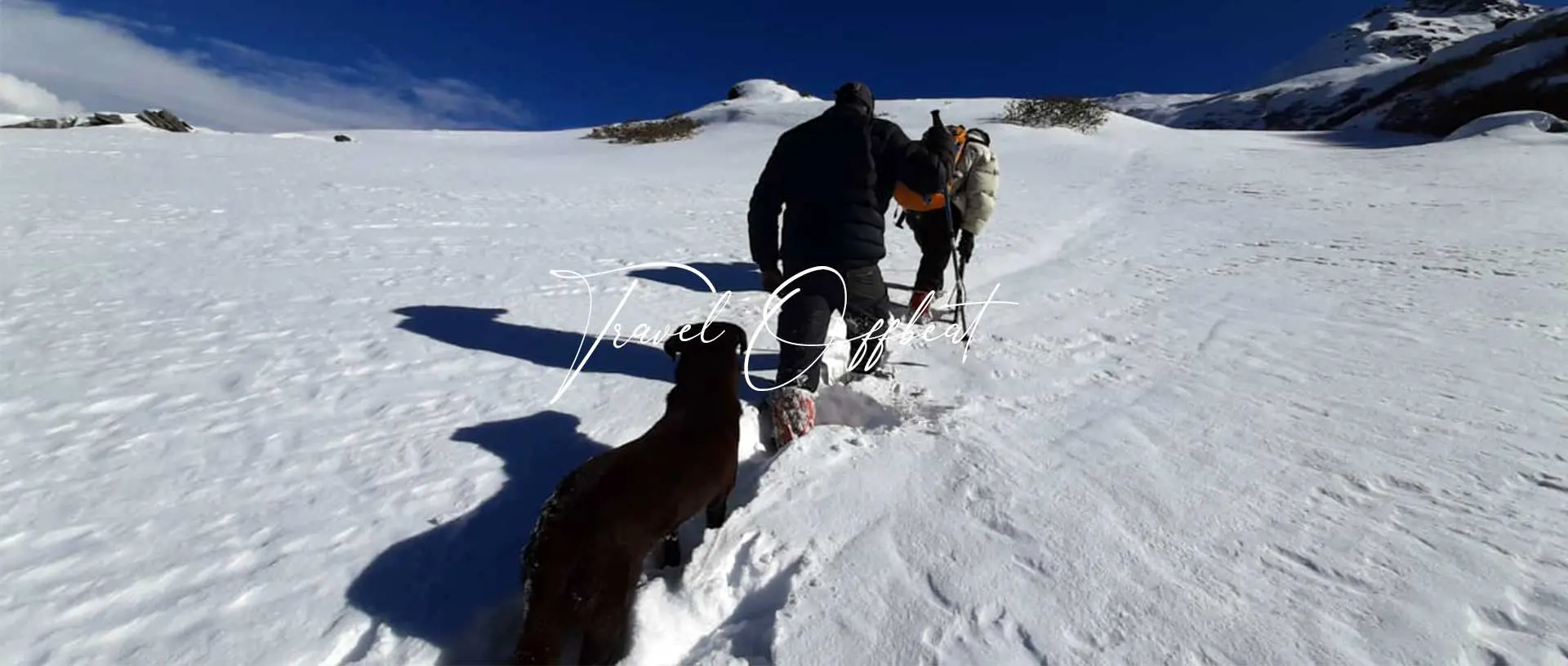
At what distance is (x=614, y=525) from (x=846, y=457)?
4.30ft

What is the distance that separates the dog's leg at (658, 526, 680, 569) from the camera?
218 centimetres

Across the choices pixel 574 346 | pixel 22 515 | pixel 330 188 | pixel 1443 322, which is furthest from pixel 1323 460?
pixel 330 188

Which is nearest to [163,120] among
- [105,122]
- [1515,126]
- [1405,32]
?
[105,122]

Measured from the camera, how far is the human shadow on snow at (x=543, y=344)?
426 cm

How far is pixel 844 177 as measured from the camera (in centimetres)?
356

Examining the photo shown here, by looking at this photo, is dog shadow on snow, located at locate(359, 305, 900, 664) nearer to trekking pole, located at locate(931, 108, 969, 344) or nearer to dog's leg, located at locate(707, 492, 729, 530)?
dog's leg, located at locate(707, 492, 729, 530)

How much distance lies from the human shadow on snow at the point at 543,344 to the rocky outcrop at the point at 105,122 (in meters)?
20.8

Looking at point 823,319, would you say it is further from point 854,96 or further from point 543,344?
point 543,344

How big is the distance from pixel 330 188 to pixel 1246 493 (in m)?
12.5

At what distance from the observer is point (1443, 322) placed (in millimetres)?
4520

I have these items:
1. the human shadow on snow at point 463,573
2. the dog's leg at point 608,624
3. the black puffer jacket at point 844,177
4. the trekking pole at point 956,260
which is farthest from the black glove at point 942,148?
the dog's leg at point 608,624

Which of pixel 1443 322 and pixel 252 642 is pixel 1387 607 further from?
pixel 1443 322

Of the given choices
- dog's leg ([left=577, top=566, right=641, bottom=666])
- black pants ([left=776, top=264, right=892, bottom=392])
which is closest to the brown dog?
dog's leg ([left=577, top=566, right=641, bottom=666])

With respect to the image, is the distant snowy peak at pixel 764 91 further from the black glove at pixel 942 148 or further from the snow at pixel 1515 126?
the black glove at pixel 942 148
